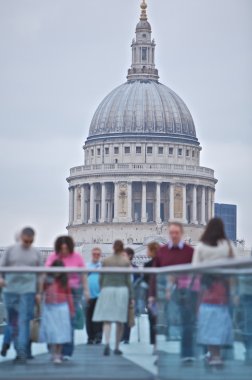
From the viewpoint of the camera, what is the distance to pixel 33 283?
20.5 metres

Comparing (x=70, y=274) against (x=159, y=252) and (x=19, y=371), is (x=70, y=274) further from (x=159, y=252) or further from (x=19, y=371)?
(x=159, y=252)

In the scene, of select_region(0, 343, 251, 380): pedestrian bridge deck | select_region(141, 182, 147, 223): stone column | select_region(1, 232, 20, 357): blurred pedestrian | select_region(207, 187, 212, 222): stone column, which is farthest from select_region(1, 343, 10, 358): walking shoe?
select_region(207, 187, 212, 222): stone column

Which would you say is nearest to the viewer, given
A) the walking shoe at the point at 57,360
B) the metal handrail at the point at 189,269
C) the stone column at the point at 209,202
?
the metal handrail at the point at 189,269

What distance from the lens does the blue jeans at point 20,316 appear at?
2066 centimetres

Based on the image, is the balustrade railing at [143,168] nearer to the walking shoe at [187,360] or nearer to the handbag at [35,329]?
the handbag at [35,329]

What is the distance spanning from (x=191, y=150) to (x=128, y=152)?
694 centimetres

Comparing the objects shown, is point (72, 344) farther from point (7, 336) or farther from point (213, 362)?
point (213, 362)

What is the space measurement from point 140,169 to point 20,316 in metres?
153

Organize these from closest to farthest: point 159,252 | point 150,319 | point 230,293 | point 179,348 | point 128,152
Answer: point 230,293 < point 179,348 < point 150,319 < point 159,252 < point 128,152

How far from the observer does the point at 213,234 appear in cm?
2138

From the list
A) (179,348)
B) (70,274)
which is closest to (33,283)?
(70,274)

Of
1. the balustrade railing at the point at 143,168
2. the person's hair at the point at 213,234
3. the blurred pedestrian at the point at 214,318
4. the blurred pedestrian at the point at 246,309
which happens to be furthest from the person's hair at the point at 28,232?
the balustrade railing at the point at 143,168

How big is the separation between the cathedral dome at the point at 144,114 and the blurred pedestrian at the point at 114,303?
156 meters

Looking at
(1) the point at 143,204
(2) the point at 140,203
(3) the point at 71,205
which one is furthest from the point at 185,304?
(3) the point at 71,205
